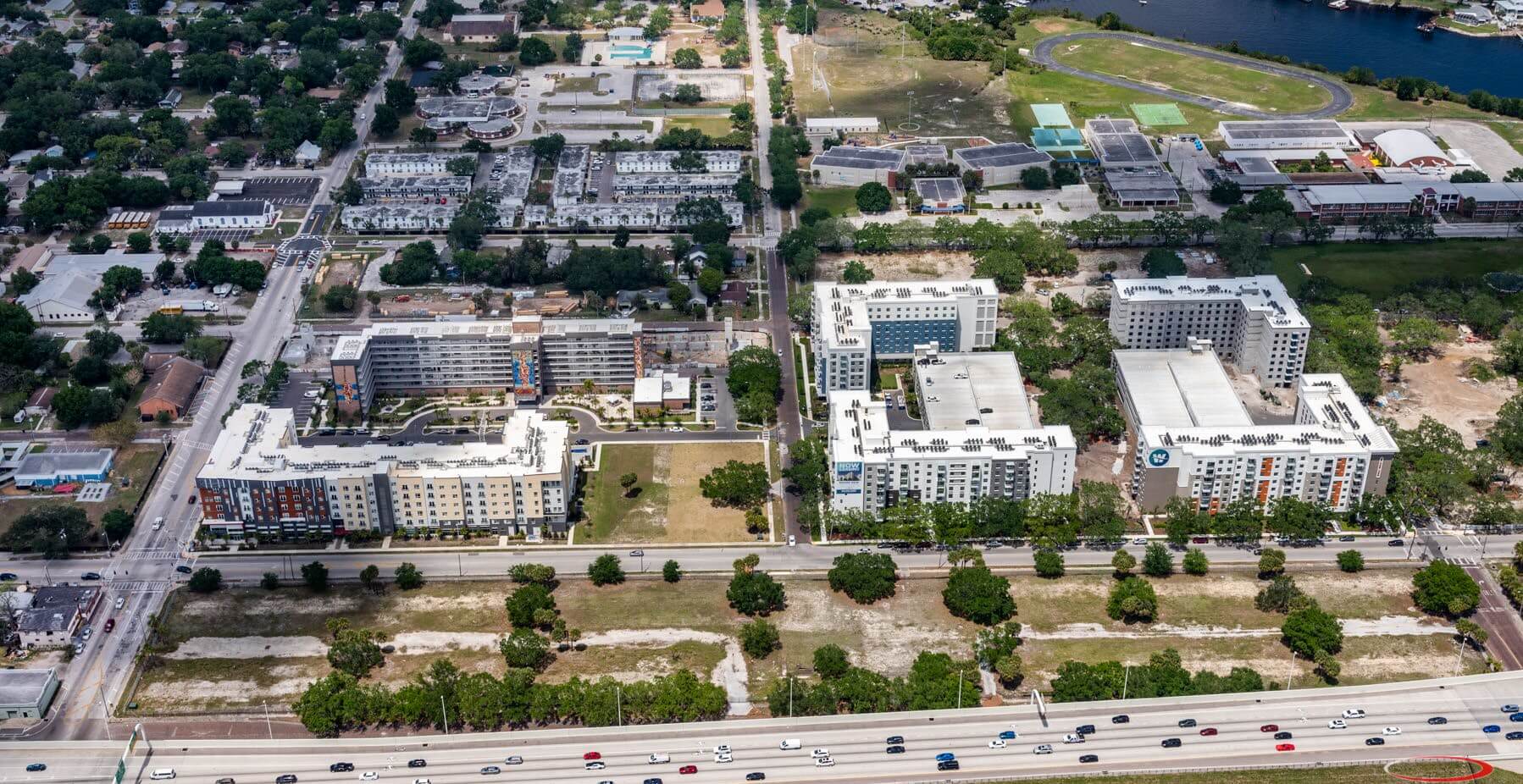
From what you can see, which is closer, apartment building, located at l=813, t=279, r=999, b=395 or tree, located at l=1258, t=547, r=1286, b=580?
tree, located at l=1258, t=547, r=1286, b=580

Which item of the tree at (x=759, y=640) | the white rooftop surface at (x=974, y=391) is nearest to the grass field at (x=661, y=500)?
the tree at (x=759, y=640)

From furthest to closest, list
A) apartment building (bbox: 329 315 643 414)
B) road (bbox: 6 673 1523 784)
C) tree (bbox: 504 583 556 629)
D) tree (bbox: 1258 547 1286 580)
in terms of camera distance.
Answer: apartment building (bbox: 329 315 643 414) → tree (bbox: 1258 547 1286 580) → tree (bbox: 504 583 556 629) → road (bbox: 6 673 1523 784)

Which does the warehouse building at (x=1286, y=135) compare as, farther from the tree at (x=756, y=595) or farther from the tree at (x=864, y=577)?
the tree at (x=756, y=595)

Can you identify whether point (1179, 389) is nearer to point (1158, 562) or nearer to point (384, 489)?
point (1158, 562)

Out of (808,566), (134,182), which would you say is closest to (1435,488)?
(808,566)

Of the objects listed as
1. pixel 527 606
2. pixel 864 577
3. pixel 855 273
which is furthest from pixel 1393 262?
pixel 527 606

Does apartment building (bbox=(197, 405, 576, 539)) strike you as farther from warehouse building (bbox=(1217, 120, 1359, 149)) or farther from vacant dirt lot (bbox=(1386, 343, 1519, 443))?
warehouse building (bbox=(1217, 120, 1359, 149))

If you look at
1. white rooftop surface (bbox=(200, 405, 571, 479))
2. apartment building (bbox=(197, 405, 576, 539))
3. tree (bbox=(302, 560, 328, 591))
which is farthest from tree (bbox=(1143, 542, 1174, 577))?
tree (bbox=(302, 560, 328, 591))
